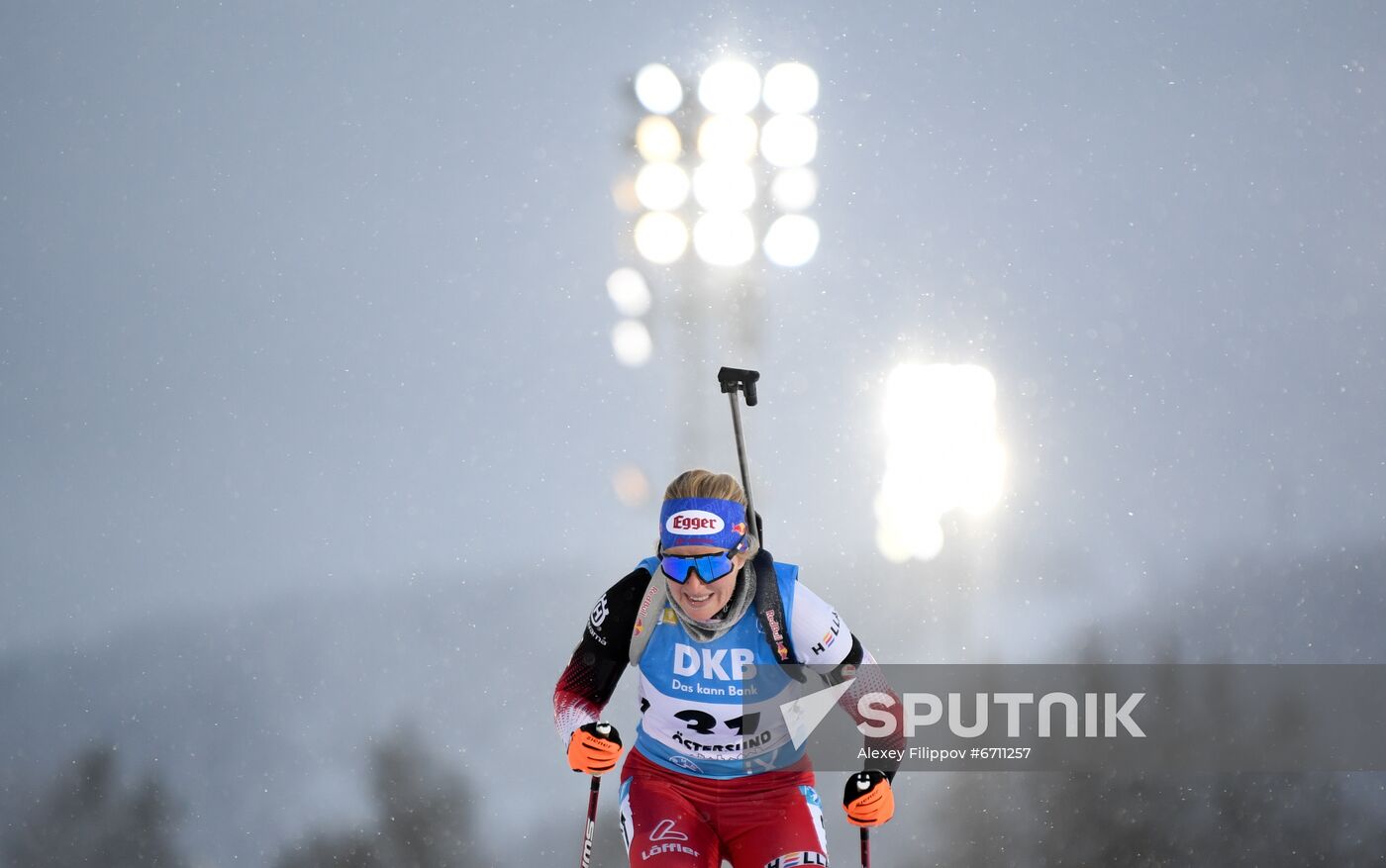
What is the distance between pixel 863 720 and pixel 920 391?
13200mm

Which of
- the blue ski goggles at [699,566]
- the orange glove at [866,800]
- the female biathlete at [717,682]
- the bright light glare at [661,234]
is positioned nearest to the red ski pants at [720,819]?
the female biathlete at [717,682]

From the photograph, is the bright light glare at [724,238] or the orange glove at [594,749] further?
the bright light glare at [724,238]

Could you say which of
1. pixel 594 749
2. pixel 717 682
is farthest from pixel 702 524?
pixel 594 749

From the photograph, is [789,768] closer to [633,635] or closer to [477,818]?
[633,635]

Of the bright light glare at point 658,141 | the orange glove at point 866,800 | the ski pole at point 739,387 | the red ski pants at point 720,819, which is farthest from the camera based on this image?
the bright light glare at point 658,141

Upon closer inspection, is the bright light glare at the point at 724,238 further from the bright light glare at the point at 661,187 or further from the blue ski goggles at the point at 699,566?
the blue ski goggles at the point at 699,566

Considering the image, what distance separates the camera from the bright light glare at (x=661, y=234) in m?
14.4

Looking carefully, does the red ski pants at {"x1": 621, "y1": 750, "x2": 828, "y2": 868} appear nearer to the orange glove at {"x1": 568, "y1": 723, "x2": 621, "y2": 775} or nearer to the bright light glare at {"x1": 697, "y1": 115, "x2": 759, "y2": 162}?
the orange glove at {"x1": 568, "y1": 723, "x2": 621, "y2": 775}

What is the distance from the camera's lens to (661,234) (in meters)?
14.7

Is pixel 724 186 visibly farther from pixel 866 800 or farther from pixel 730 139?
pixel 866 800

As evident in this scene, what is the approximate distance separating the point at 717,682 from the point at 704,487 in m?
0.91

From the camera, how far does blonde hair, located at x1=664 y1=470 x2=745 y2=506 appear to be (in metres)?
4.89

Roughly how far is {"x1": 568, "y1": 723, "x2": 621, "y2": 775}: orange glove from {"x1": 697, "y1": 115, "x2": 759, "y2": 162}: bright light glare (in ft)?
37.7

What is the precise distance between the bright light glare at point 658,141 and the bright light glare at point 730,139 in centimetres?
81
